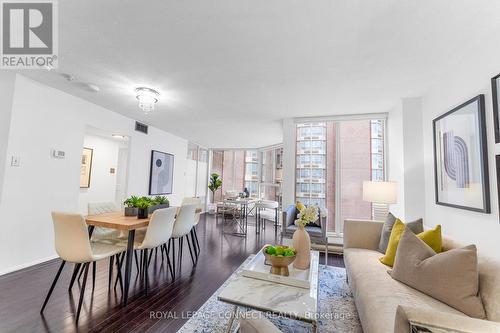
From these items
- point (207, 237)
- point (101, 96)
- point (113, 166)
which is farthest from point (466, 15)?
point (113, 166)

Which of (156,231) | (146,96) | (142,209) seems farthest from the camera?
(146,96)

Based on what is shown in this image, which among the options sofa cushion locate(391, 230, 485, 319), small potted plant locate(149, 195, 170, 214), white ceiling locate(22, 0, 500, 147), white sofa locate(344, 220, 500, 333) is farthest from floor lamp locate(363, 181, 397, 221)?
small potted plant locate(149, 195, 170, 214)

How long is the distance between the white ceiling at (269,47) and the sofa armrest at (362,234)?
1.80 meters

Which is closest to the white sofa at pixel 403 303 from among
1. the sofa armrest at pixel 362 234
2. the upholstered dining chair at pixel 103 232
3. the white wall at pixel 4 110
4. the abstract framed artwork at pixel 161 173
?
the sofa armrest at pixel 362 234

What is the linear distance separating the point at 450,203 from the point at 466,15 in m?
1.87

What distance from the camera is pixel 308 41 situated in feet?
6.57

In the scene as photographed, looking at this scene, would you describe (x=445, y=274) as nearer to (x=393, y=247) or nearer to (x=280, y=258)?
(x=393, y=247)

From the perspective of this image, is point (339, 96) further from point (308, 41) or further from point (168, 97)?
point (168, 97)

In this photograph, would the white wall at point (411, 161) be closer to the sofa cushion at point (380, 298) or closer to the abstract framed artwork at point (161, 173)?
the sofa cushion at point (380, 298)

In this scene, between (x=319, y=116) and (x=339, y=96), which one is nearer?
(x=339, y=96)

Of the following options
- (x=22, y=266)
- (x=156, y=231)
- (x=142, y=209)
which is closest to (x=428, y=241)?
(x=156, y=231)

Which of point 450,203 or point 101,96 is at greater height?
point 101,96

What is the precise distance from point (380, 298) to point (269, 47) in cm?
225

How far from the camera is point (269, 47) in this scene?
2113 millimetres
